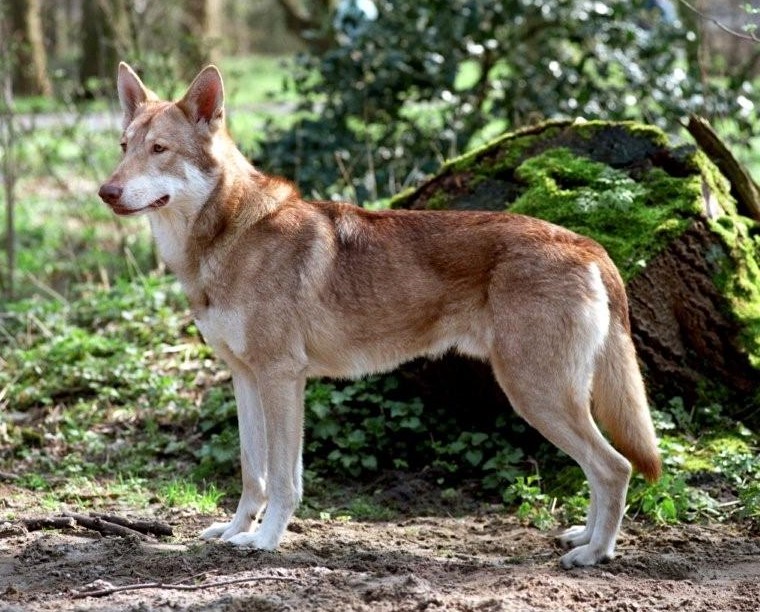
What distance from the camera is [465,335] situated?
512 cm

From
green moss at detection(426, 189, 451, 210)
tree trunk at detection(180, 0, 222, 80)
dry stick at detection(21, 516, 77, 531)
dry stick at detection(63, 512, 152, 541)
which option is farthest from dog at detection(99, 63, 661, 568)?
tree trunk at detection(180, 0, 222, 80)

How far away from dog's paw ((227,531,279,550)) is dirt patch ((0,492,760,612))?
69mm

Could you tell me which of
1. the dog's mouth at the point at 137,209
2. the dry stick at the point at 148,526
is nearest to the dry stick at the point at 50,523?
the dry stick at the point at 148,526

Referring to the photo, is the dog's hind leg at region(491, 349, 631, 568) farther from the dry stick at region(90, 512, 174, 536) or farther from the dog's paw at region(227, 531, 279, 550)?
the dry stick at region(90, 512, 174, 536)

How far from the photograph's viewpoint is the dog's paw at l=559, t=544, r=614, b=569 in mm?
4812

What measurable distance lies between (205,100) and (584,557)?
2.96 meters

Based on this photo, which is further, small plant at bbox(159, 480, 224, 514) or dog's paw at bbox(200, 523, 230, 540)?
small plant at bbox(159, 480, 224, 514)

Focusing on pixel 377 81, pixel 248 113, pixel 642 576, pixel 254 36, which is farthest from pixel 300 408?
pixel 254 36

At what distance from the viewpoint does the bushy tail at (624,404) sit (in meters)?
5.01

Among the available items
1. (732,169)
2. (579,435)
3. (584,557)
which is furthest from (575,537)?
(732,169)

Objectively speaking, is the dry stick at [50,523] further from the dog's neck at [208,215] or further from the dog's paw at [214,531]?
the dog's neck at [208,215]

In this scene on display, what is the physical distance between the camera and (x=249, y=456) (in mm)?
5316

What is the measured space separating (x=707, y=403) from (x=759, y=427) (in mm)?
347

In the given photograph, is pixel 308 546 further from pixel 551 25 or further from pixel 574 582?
pixel 551 25
